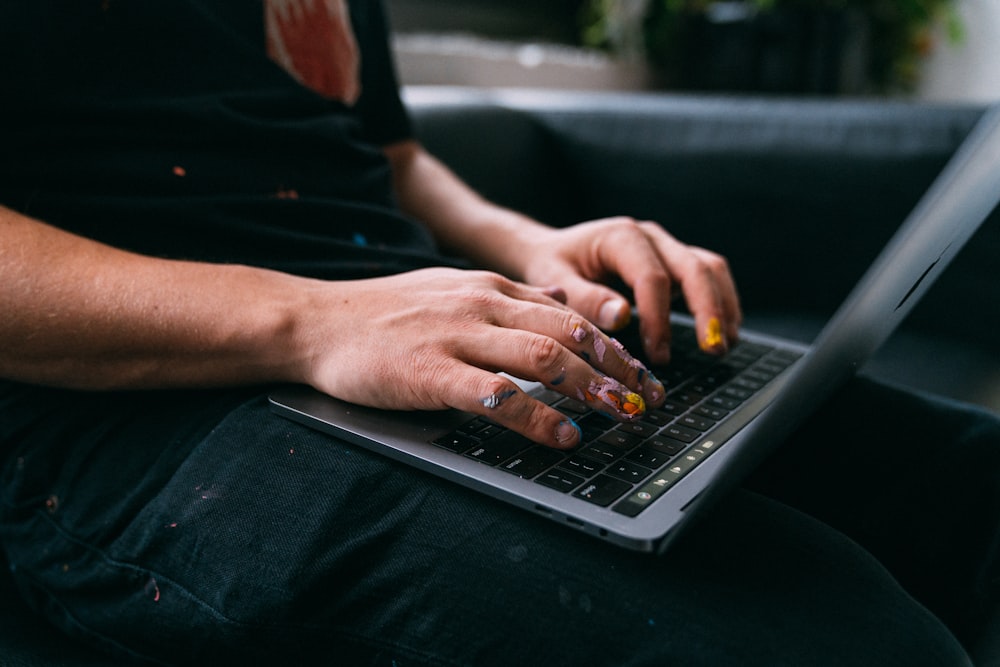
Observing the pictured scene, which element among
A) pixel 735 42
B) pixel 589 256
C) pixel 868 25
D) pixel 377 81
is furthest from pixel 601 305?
pixel 868 25

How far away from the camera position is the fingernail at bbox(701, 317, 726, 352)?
0.64 metres

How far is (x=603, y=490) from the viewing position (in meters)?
0.43

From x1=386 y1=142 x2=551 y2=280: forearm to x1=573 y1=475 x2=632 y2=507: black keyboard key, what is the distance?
426 millimetres

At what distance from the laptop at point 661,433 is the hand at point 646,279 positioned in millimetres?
91

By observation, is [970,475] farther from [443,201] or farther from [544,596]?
[443,201]

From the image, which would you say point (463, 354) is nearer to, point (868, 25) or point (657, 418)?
point (657, 418)

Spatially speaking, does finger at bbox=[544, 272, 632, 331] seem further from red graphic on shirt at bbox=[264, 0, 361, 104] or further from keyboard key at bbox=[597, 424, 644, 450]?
red graphic on shirt at bbox=[264, 0, 361, 104]

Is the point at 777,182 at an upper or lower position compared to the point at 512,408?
lower

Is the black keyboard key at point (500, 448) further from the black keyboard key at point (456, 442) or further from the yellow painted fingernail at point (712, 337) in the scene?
the yellow painted fingernail at point (712, 337)

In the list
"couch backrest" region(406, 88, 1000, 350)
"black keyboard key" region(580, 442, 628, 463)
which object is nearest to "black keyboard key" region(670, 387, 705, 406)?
"black keyboard key" region(580, 442, 628, 463)

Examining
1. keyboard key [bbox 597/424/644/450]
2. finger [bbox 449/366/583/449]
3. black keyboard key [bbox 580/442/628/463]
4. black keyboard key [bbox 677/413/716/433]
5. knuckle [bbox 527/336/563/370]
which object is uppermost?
knuckle [bbox 527/336/563/370]

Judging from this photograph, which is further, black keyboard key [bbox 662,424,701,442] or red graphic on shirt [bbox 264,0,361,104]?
red graphic on shirt [bbox 264,0,361,104]

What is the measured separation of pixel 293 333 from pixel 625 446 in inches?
8.9

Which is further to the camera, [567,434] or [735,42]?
[735,42]
